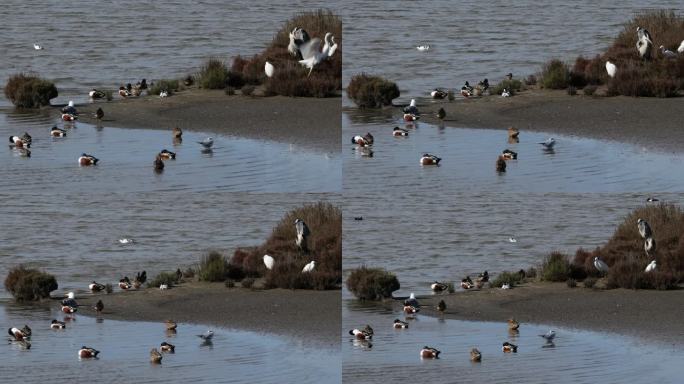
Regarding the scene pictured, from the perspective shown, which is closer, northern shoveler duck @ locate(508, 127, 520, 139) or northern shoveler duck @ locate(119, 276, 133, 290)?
northern shoveler duck @ locate(508, 127, 520, 139)

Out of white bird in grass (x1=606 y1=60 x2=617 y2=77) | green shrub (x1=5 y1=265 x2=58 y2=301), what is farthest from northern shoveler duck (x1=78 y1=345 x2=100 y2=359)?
white bird in grass (x1=606 y1=60 x2=617 y2=77)

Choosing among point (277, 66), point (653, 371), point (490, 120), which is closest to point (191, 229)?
point (277, 66)

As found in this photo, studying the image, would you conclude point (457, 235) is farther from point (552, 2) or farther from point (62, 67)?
point (552, 2)

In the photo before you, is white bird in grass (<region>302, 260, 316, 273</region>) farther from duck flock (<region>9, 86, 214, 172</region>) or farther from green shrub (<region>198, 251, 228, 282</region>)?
green shrub (<region>198, 251, 228, 282</region>)

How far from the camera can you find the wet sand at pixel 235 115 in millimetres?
29919

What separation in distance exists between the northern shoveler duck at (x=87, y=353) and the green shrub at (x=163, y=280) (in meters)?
6.33

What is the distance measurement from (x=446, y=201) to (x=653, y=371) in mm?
18157

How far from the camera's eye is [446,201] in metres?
42.2

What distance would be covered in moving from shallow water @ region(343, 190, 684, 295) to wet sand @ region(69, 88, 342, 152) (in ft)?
6.09

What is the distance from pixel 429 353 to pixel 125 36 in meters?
23.2

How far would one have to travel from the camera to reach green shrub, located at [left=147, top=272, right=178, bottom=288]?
32.0m

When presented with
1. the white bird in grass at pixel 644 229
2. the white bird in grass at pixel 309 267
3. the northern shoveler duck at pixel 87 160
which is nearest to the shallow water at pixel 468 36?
the white bird in grass at pixel 644 229

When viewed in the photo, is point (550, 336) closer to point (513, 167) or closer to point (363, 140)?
point (513, 167)

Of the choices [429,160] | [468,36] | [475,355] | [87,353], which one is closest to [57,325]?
[87,353]
